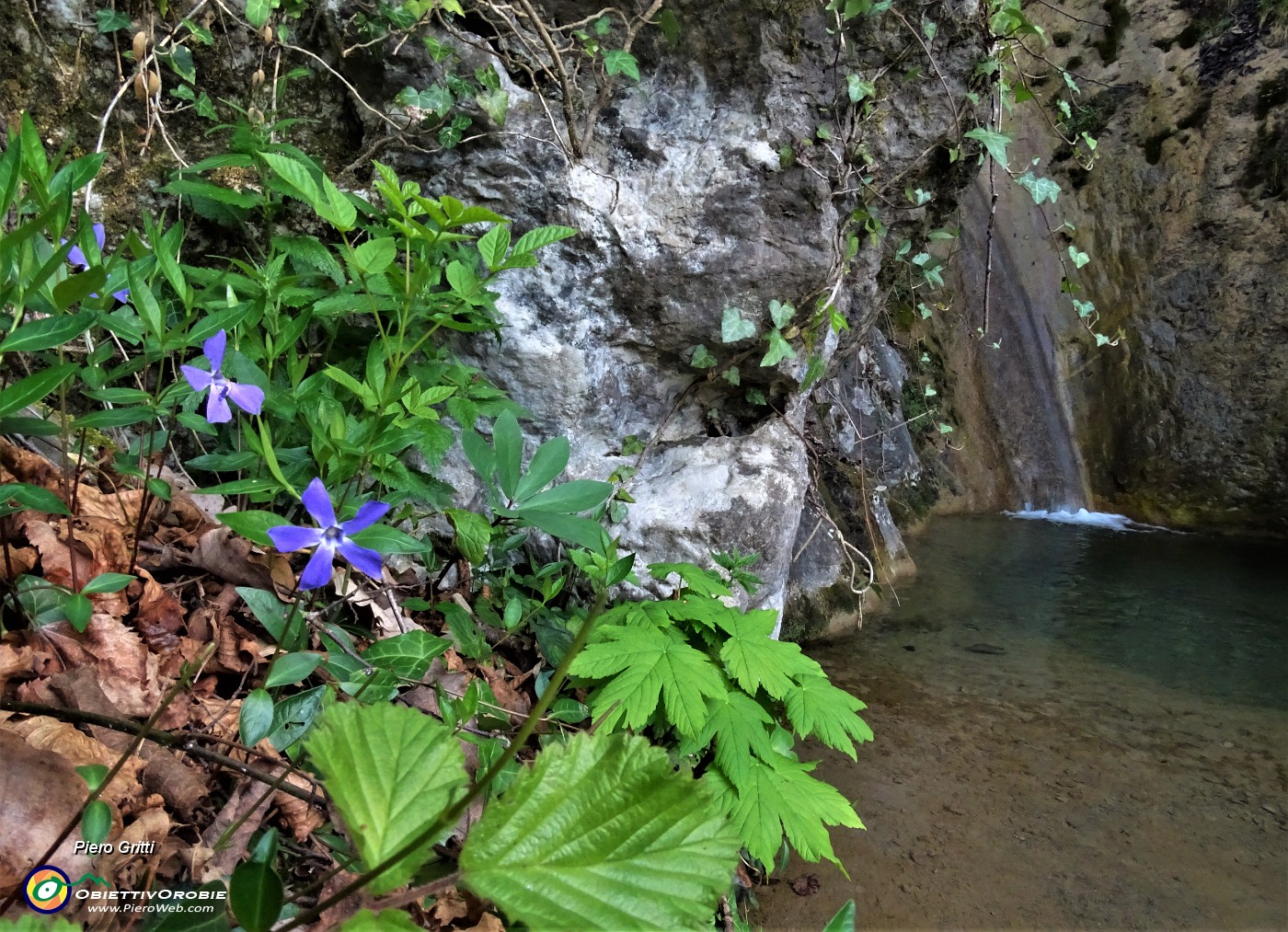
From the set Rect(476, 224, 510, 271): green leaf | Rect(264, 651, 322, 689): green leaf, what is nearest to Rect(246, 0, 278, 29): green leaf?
Rect(476, 224, 510, 271): green leaf

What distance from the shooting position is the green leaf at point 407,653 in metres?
1.11

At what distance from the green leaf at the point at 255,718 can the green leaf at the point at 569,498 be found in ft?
1.58

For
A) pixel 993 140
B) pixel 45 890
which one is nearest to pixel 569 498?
pixel 45 890

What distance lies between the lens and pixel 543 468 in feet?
4.23

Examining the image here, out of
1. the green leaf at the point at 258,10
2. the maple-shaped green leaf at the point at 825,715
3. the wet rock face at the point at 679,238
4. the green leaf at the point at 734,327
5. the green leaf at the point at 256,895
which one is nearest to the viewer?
the green leaf at the point at 256,895

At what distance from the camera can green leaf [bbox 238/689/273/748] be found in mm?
901

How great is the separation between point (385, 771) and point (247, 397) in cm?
88

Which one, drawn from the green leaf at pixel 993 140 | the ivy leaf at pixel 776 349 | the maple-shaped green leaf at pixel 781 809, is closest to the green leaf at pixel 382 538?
the maple-shaped green leaf at pixel 781 809

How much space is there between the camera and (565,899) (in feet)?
1.22

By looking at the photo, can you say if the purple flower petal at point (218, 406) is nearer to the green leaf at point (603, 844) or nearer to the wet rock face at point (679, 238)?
the green leaf at point (603, 844)

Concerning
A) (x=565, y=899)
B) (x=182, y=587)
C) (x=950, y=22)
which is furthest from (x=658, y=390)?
(x=565, y=899)

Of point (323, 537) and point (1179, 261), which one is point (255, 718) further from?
point (1179, 261)

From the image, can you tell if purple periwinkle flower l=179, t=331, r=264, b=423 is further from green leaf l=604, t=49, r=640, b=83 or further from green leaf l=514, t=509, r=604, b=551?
green leaf l=604, t=49, r=640, b=83

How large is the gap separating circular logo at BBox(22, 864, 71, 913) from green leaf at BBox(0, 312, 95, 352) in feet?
1.94
